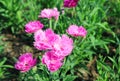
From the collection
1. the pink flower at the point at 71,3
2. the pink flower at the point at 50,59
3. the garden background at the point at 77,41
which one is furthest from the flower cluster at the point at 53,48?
the pink flower at the point at 71,3

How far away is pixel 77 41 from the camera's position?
2.91 metres

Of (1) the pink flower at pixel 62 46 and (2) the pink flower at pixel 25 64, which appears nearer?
(1) the pink flower at pixel 62 46

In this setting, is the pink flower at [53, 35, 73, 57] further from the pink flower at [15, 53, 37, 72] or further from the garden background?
the garden background

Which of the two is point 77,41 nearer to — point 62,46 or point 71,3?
point 71,3

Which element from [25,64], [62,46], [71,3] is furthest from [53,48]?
Answer: [71,3]

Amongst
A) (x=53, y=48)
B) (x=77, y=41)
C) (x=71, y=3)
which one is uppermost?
(x=71, y=3)

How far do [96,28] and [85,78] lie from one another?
0.56 meters

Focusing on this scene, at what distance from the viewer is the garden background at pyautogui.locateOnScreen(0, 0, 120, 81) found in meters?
2.80

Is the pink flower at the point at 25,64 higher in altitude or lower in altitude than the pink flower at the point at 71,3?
lower

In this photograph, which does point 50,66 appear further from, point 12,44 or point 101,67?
point 12,44

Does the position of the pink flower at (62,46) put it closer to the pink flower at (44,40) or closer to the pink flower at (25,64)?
the pink flower at (44,40)

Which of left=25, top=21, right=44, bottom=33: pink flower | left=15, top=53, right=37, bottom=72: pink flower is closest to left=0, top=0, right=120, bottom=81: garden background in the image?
left=15, top=53, right=37, bottom=72: pink flower

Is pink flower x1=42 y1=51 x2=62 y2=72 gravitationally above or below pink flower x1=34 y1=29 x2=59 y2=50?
below

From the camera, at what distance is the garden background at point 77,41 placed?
110 inches
